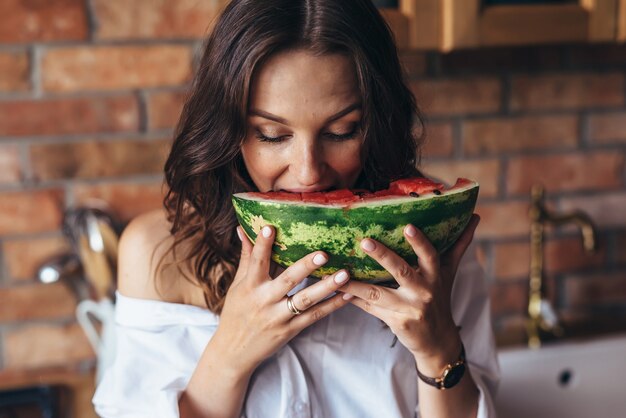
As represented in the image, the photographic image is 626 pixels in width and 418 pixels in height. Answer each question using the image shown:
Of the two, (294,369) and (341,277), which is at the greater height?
(341,277)

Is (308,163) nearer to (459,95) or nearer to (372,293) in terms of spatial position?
(372,293)

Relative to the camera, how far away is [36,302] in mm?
1710

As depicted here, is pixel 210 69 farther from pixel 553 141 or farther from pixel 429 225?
pixel 553 141

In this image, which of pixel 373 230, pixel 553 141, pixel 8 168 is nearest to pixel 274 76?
pixel 373 230

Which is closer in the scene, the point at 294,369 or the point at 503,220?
the point at 294,369

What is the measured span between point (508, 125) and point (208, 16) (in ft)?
2.94

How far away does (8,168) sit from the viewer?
A: 1.63 metres

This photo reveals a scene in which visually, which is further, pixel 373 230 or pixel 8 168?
pixel 8 168

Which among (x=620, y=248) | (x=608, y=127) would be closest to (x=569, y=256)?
(x=620, y=248)

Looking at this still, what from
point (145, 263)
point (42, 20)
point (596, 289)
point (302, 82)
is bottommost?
point (596, 289)

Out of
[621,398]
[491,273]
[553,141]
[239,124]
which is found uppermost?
[239,124]

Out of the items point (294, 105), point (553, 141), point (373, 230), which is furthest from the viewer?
point (553, 141)

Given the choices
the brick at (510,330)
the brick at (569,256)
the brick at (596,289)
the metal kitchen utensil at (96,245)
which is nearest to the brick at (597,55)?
the brick at (569,256)

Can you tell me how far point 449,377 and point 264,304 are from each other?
354 mm
